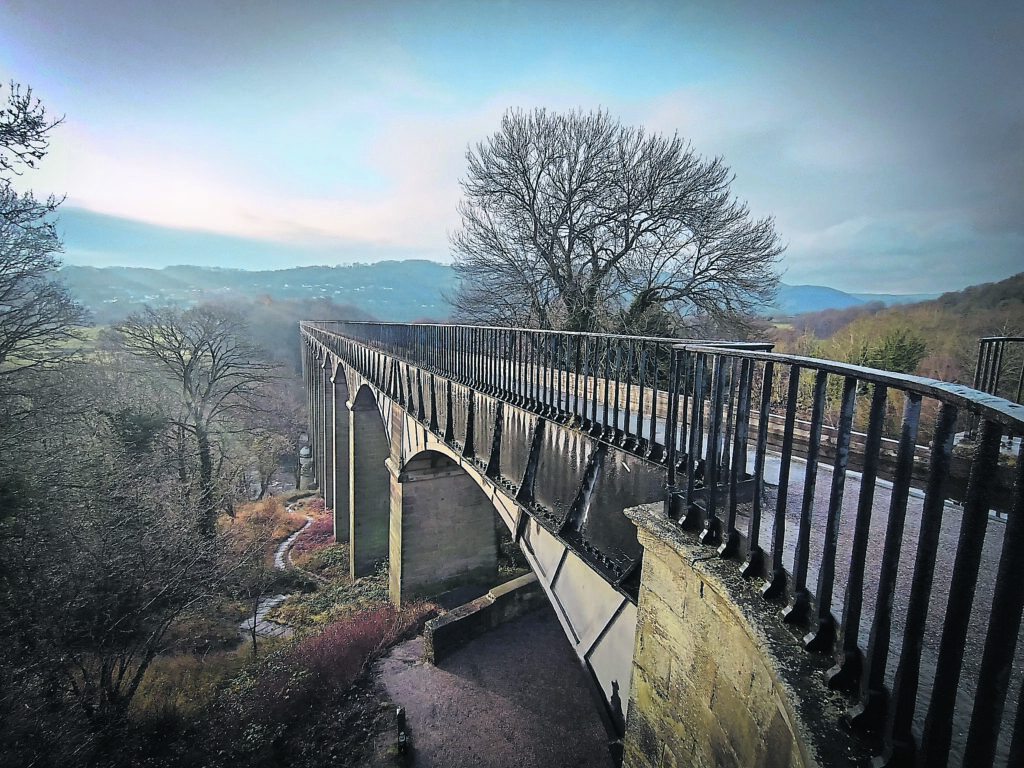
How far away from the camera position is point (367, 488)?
19203 mm

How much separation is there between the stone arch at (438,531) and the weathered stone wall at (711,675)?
1032 cm

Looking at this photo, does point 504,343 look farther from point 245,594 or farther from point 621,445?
point 245,594

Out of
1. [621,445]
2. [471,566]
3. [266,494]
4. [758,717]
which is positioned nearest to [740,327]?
[471,566]

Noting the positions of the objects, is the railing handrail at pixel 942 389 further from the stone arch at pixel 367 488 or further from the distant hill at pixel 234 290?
the distant hill at pixel 234 290

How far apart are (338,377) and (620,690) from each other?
20.4 meters

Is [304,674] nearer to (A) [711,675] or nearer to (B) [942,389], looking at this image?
(A) [711,675]

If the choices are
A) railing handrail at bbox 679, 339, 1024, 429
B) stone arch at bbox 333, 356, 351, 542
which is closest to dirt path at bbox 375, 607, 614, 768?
railing handrail at bbox 679, 339, 1024, 429

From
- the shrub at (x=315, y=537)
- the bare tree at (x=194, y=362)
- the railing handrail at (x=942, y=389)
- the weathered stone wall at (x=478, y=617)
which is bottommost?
the shrub at (x=315, y=537)

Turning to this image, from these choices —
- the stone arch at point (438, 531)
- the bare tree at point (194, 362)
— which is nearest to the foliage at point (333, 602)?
the stone arch at point (438, 531)

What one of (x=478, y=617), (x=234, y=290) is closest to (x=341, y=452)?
(x=478, y=617)

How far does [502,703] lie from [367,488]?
36.0 feet

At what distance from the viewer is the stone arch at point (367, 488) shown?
1870 cm

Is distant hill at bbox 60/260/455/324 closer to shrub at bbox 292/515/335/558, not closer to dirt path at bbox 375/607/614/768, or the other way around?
shrub at bbox 292/515/335/558

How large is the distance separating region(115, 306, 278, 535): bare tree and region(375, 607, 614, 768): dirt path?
13788 millimetres
